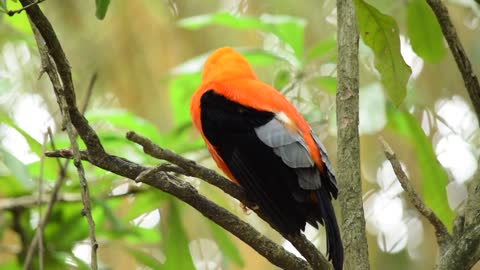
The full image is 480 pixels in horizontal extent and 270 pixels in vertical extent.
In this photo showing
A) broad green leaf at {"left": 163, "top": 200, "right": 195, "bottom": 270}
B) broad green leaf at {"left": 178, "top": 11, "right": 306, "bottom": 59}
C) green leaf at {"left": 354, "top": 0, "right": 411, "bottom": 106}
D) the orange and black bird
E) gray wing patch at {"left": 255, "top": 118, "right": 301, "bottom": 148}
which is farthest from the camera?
broad green leaf at {"left": 178, "top": 11, "right": 306, "bottom": 59}

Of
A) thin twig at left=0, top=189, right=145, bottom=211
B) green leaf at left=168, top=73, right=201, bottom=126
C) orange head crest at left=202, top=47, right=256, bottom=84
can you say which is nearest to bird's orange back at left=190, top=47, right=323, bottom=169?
orange head crest at left=202, top=47, right=256, bottom=84

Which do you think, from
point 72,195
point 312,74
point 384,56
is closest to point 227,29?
point 312,74

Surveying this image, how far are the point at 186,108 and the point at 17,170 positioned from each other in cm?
97

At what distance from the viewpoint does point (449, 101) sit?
12.0 feet

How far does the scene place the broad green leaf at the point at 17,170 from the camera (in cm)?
226

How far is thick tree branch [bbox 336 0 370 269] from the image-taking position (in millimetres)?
1688

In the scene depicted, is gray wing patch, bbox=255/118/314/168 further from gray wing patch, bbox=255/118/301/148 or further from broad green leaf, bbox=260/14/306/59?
broad green leaf, bbox=260/14/306/59

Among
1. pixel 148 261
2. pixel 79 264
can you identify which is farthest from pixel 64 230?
pixel 148 261

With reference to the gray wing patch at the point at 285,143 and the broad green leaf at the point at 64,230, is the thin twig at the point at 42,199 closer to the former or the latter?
the broad green leaf at the point at 64,230

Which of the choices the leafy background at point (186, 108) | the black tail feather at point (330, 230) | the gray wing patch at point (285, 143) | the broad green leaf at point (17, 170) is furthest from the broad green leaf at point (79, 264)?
the black tail feather at point (330, 230)

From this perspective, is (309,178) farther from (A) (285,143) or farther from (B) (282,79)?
(B) (282,79)

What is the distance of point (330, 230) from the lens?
1861 mm

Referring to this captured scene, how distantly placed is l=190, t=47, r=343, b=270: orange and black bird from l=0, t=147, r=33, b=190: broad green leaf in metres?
0.55

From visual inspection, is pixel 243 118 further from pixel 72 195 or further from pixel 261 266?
pixel 261 266
